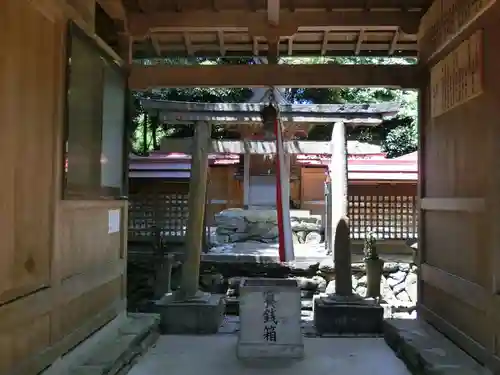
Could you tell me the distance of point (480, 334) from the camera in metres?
3.76

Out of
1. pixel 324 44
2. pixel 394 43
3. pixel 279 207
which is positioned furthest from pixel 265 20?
pixel 279 207

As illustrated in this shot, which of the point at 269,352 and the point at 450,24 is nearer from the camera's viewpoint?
the point at 450,24

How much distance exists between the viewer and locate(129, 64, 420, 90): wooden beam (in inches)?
227

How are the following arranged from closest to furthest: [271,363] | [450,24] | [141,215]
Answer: [450,24]
[271,363]
[141,215]

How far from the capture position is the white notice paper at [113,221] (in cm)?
507

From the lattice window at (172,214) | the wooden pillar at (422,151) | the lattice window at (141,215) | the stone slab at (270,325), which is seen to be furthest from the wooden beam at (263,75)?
the lattice window at (141,215)

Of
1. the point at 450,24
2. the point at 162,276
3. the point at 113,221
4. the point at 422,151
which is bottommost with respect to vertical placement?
the point at 162,276

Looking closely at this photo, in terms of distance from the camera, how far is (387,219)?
1227 cm

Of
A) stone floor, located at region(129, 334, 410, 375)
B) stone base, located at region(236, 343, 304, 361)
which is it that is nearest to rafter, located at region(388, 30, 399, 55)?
stone floor, located at region(129, 334, 410, 375)

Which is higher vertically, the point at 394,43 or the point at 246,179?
the point at 394,43

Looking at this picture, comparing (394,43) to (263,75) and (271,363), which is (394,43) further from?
(271,363)

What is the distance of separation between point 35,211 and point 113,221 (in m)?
1.94

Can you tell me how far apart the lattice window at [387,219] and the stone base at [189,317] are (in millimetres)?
6153

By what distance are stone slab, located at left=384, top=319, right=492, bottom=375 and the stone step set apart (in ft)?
7.43
